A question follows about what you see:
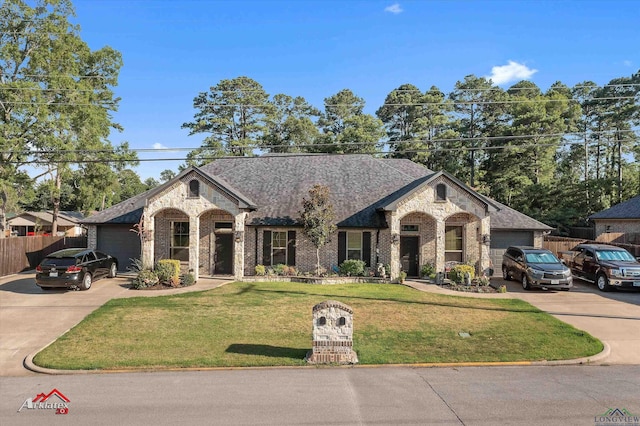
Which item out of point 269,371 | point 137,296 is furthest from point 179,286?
point 269,371

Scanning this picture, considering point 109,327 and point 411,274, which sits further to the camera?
point 411,274

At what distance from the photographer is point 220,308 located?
1417 cm

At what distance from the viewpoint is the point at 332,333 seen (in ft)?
30.7

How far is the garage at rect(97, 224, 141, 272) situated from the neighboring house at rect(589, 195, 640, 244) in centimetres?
3296

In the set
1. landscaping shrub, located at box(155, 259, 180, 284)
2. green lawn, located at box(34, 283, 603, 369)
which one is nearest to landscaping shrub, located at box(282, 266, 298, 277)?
green lawn, located at box(34, 283, 603, 369)

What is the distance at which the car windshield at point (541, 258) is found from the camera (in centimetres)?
1886

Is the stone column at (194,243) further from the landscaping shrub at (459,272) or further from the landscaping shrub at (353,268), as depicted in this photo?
the landscaping shrub at (459,272)

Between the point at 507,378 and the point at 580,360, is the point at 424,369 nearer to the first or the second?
the point at 507,378

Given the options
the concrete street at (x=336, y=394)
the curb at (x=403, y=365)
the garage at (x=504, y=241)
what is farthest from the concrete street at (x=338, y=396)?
the garage at (x=504, y=241)

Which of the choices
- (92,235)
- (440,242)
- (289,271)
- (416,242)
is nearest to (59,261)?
(92,235)

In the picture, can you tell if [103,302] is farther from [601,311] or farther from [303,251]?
[601,311]

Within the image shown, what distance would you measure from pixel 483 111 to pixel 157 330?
51.1 meters

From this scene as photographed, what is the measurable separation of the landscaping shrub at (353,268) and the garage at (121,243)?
38.9ft

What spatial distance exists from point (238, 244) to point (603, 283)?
16.9 meters
